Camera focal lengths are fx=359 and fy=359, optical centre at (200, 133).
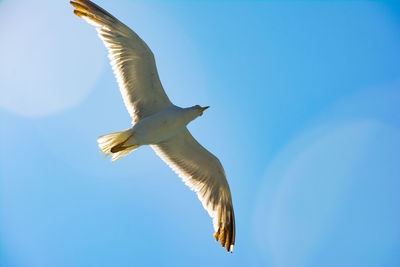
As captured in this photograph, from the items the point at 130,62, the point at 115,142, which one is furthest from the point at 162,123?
the point at 130,62

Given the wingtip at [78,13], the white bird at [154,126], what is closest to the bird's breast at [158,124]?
the white bird at [154,126]

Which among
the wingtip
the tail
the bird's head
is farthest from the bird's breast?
the wingtip

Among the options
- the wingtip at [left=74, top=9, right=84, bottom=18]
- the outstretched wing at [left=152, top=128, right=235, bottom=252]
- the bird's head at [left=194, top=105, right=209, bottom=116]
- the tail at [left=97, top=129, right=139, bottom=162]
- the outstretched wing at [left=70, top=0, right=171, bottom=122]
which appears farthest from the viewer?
the outstretched wing at [left=152, top=128, right=235, bottom=252]

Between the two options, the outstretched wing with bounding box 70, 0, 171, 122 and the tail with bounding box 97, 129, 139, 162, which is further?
the tail with bounding box 97, 129, 139, 162

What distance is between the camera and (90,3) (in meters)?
6.79

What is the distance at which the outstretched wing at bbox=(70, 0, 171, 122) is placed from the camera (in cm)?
678

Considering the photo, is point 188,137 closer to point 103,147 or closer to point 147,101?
point 147,101

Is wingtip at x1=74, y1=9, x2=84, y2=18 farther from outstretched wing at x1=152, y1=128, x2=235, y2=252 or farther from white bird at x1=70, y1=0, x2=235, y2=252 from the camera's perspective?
outstretched wing at x1=152, y1=128, x2=235, y2=252

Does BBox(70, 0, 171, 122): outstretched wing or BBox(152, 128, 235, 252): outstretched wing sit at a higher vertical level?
BBox(70, 0, 171, 122): outstretched wing

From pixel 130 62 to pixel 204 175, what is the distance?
290cm

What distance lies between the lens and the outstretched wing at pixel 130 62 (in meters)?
6.78

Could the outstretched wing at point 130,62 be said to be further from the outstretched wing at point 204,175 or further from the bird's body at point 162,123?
the outstretched wing at point 204,175

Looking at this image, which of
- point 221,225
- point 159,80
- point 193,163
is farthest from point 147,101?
point 221,225

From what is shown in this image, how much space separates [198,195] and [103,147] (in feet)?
7.46
